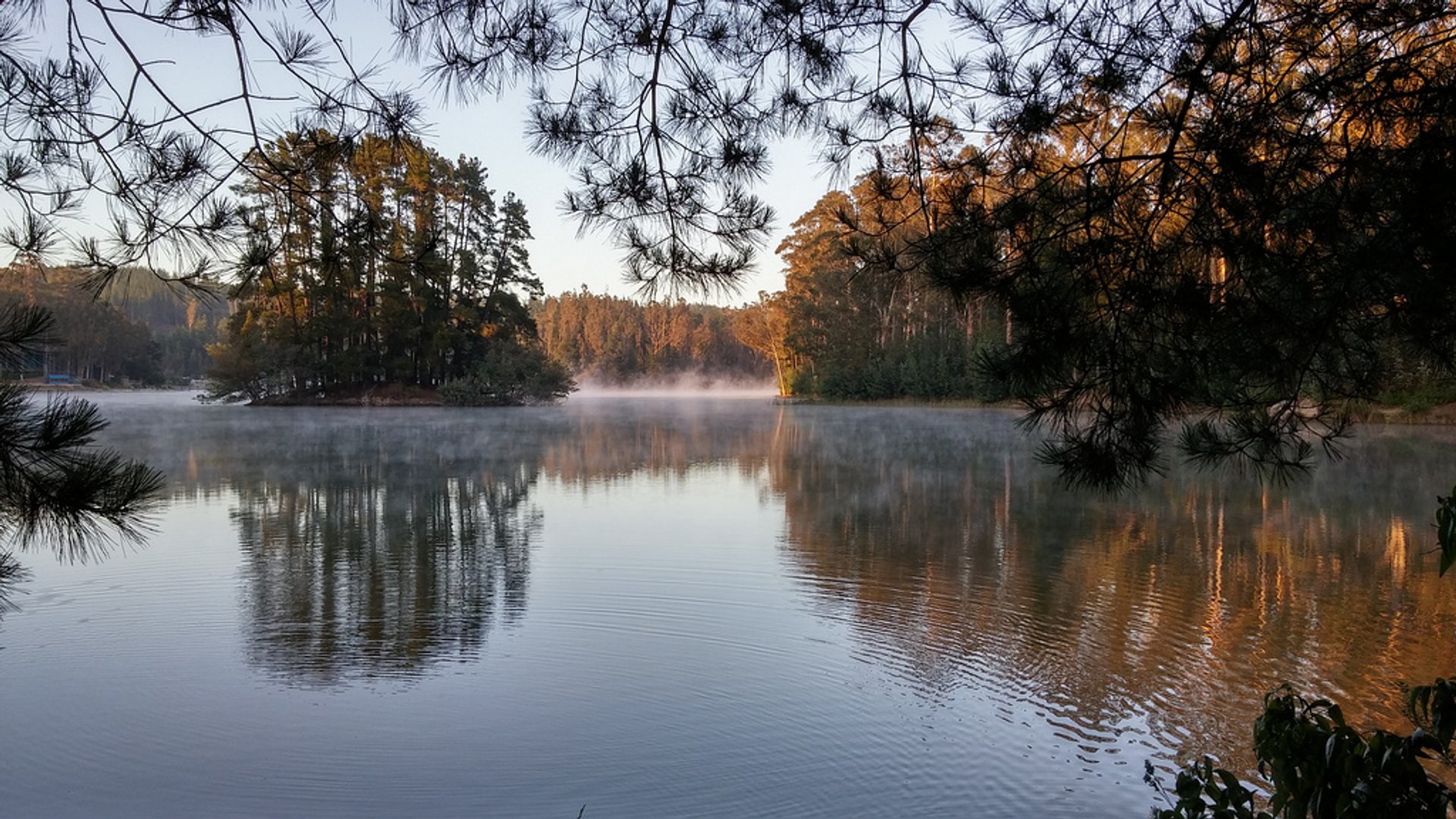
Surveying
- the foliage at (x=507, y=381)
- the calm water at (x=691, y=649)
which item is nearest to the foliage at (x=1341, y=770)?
the calm water at (x=691, y=649)

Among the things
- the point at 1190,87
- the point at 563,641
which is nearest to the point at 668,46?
the point at 1190,87

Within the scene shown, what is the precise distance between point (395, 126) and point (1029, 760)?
104 inches

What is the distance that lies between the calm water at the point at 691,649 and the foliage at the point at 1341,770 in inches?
54.2

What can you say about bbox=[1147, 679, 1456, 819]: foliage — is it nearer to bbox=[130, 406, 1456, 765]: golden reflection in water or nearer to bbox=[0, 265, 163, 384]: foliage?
bbox=[130, 406, 1456, 765]: golden reflection in water

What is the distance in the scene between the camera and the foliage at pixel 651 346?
212 feet

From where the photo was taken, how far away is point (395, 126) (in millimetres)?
3107

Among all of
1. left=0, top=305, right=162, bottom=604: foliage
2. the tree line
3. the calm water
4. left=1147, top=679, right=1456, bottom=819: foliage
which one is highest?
the tree line

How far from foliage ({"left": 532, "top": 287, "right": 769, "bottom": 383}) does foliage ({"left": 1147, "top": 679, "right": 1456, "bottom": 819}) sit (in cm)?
6112

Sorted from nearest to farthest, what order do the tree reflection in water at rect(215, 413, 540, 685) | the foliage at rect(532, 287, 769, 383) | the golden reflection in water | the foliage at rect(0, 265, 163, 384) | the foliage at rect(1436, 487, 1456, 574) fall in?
1. the foliage at rect(1436, 487, 1456, 574)
2. the foliage at rect(0, 265, 163, 384)
3. the golden reflection in water
4. the tree reflection in water at rect(215, 413, 540, 685)
5. the foliage at rect(532, 287, 769, 383)

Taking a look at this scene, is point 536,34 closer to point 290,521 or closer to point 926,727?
point 926,727

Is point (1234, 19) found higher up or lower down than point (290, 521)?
higher up

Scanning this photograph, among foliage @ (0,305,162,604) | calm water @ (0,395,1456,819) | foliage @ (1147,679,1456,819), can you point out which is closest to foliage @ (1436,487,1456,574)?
foliage @ (1147,679,1456,819)

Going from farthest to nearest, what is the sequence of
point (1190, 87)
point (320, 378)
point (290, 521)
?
point (320, 378) < point (290, 521) < point (1190, 87)

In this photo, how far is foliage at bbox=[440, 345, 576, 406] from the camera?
30.5 metres
